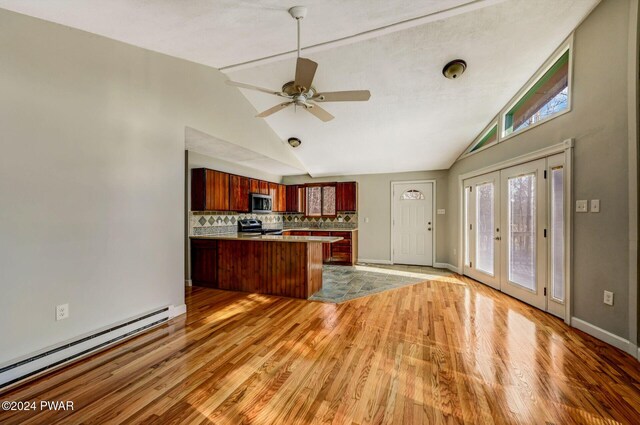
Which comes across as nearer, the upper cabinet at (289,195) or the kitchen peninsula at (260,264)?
the kitchen peninsula at (260,264)

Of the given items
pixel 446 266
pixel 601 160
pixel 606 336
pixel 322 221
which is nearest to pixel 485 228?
pixel 446 266

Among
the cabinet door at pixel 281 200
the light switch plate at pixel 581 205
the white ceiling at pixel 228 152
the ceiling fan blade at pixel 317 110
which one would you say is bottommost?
the light switch plate at pixel 581 205

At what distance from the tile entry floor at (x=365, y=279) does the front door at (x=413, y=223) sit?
0.33 metres

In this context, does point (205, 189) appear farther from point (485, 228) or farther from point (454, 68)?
point (485, 228)

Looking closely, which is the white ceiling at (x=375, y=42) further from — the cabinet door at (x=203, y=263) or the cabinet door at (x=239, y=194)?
the cabinet door at (x=203, y=263)

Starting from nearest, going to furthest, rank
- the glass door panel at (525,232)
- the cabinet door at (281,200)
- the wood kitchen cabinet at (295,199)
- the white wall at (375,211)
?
the glass door panel at (525,232) → the white wall at (375,211) → the cabinet door at (281,200) → the wood kitchen cabinet at (295,199)

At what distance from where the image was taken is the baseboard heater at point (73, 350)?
1.83 metres

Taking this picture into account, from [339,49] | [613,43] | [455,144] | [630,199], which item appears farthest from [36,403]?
[455,144]

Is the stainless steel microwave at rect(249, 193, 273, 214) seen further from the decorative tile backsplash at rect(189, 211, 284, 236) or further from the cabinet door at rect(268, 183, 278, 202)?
the decorative tile backsplash at rect(189, 211, 284, 236)

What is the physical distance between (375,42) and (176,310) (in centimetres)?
384

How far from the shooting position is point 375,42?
286 cm

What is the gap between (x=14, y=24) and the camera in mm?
1850

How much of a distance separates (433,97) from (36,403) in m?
4.93

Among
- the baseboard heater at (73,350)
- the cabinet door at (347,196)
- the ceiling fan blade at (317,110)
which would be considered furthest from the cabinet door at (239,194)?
the ceiling fan blade at (317,110)
